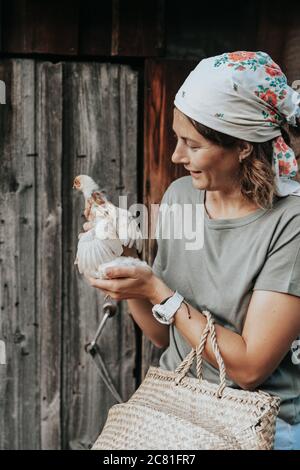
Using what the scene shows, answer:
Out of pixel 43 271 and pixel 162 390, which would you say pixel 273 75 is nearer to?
pixel 162 390

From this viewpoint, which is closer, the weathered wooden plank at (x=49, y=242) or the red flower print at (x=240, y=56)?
the red flower print at (x=240, y=56)

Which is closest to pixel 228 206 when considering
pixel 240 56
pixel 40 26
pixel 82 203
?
pixel 240 56

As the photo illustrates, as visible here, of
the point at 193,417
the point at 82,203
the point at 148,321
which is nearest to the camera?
the point at 193,417

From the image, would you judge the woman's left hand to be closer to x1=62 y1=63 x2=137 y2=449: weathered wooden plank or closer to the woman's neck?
the woman's neck

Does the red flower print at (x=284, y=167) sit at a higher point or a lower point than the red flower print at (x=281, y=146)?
lower

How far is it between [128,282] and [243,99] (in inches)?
25.7

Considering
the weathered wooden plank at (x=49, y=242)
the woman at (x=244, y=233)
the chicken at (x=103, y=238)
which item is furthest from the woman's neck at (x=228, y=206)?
the weathered wooden plank at (x=49, y=242)

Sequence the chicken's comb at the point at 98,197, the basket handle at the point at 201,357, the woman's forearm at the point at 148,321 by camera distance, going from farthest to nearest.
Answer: the woman's forearm at the point at 148,321 → the chicken's comb at the point at 98,197 → the basket handle at the point at 201,357

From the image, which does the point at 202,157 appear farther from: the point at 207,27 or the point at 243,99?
the point at 207,27

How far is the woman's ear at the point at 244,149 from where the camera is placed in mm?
2344

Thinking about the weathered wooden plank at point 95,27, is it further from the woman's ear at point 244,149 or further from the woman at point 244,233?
the woman's ear at point 244,149

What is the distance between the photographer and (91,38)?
3104 mm

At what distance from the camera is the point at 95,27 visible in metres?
3.10
